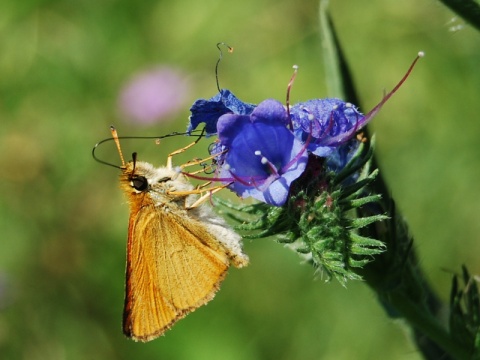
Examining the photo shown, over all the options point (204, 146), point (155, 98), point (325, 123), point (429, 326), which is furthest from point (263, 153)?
point (155, 98)

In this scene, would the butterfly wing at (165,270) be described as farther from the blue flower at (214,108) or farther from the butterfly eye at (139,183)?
the blue flower at (214,108)

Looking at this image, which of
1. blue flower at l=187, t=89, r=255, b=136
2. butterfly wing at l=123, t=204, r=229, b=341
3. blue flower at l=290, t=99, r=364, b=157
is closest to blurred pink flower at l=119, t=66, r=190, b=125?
butterfly wing at l=123, t=204, r=229, b=341

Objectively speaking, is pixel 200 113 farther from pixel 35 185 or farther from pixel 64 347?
pixel 35 185

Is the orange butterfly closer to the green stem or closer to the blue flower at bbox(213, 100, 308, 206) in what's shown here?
the blue flower at bbox(213, 100, 308, 206)

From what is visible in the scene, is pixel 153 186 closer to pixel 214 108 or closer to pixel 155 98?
pixel 214 108

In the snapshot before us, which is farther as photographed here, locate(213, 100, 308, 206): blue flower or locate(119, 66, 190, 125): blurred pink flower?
locate(119, 66, 190, 125): blurred pink flower

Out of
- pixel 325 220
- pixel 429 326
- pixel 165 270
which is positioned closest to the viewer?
pixel 325 220
